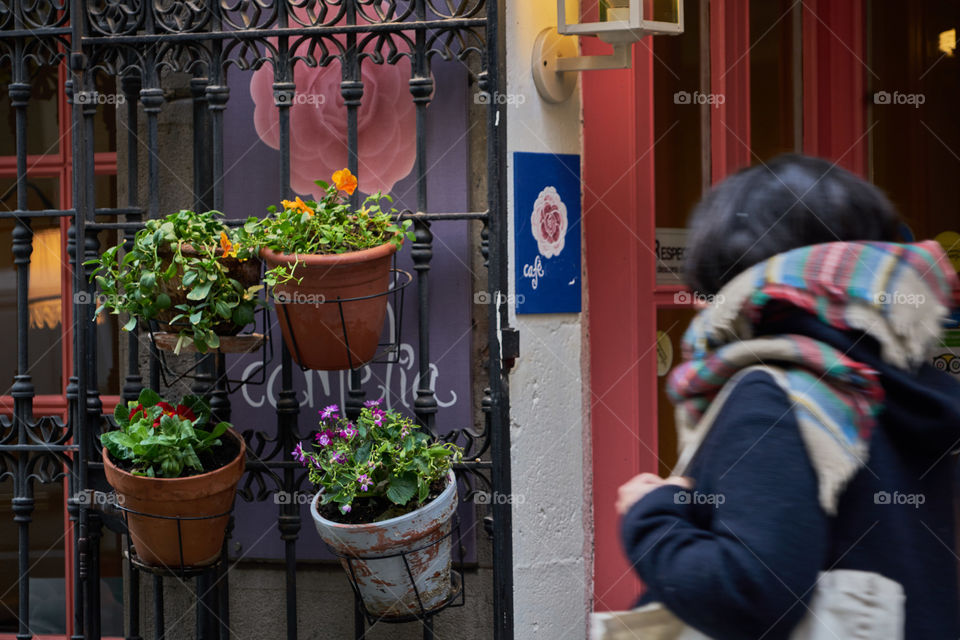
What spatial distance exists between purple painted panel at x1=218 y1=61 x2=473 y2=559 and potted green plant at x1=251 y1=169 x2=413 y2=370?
367 millimetres

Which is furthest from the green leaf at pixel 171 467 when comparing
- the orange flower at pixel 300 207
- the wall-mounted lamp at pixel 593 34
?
the wall-mounted lamp at pixel 593 34

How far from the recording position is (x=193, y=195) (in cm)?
330

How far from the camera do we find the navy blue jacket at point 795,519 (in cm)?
120

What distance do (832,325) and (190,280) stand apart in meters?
1.90

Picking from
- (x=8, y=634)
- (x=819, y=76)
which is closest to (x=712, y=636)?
(x=819, y=76)

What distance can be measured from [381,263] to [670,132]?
132 cm

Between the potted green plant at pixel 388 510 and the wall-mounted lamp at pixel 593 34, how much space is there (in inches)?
49.7

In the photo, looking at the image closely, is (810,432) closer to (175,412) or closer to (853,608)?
(853,608)

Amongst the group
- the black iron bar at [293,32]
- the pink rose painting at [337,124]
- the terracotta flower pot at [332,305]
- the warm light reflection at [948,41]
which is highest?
the warm light reflection at [948,41]

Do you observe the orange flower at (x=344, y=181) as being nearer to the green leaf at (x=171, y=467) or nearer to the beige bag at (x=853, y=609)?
the green leaf at (x=171, y=467)

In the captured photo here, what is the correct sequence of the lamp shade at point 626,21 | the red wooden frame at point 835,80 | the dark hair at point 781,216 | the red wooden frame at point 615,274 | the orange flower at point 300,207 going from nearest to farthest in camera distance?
the dark hair at point 781,216
the orange flower at point 300,207
the lamp shade at point 626,21
the red wooden frame at point 615,274
the red wooden frame at point 835,80

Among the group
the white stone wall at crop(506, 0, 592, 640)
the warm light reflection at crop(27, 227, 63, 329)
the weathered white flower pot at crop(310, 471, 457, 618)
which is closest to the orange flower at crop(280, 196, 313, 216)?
the white stone wall at crop(506, 0, 592, 640)

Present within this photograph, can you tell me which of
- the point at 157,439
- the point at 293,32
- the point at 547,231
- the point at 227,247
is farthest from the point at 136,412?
the point at 547,231

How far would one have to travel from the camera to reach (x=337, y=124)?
3.25m
